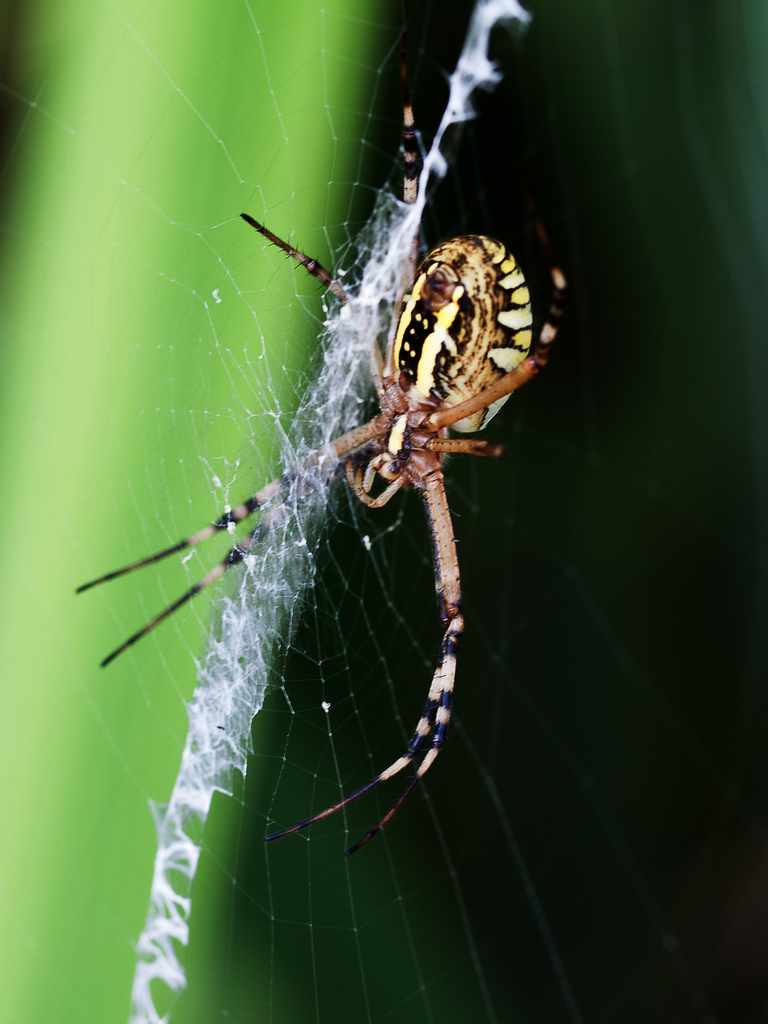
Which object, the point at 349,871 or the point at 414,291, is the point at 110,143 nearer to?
the point at 414,291

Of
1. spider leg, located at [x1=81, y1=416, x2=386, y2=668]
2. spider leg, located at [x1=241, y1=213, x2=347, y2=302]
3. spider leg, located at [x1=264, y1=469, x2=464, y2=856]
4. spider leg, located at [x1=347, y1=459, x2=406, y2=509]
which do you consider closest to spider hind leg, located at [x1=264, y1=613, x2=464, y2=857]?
spider leg, located at [x1=264, y1=469, x2=464, y2=856]

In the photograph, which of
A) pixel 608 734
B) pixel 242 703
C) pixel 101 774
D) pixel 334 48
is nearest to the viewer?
pixel 101 774

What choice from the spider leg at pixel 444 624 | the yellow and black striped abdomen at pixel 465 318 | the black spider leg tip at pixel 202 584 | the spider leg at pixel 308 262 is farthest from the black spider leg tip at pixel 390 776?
the spider leg at pixel 308 262

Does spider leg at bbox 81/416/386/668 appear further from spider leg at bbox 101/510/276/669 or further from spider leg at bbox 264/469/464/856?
spider leg at bbox 264/469/464/856

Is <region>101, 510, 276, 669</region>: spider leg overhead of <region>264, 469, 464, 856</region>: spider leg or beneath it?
overhead

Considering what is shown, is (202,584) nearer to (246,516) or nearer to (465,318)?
(246,516)

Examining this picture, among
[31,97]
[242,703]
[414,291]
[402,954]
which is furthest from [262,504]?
[402,954]

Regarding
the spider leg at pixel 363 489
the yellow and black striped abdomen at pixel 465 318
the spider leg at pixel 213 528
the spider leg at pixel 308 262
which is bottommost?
the spider leg at pixel 363 489

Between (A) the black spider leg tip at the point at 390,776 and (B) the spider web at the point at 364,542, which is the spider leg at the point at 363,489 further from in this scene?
(A) the black spider leg tip at the point at 390,776
